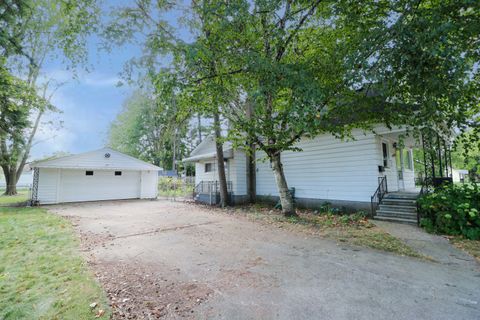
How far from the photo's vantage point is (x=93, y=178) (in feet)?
A: 52.6

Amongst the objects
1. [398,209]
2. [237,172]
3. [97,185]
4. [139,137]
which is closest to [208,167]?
[237,172]

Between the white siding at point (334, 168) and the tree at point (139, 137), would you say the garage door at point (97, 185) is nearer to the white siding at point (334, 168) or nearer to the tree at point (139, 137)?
the white siding at point (334, 168)

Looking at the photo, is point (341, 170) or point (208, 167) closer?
point (341, 170)

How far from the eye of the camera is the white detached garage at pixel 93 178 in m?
14.2

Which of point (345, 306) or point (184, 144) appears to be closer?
point (345, 306)

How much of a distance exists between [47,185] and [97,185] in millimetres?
2736

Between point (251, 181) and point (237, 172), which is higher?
point (237, 172)

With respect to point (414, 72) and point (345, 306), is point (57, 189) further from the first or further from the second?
point (414, 72)

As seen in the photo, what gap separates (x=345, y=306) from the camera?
2820 mm

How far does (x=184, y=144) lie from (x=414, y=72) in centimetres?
3514

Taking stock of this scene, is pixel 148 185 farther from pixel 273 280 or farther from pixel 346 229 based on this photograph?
pixel 273 280

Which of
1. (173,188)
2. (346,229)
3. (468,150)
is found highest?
(468,150)

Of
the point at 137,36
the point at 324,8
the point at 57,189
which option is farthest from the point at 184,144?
the point at 324,8

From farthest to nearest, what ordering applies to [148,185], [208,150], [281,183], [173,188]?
[173,188], [148,185], [208,150], [281,183]
